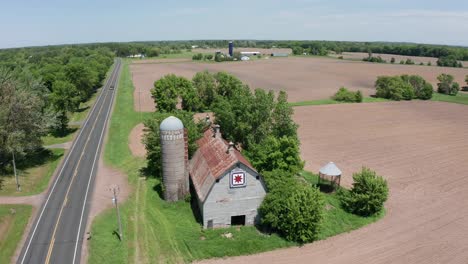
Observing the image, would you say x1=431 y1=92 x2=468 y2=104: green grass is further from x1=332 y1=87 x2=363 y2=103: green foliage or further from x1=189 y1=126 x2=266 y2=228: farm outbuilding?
x1=189 y1=126 x2=266 y2=228: farm outbuilding

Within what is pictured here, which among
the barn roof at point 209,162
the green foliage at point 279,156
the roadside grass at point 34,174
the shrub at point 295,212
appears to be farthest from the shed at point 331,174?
the roadside grass at point 34,174

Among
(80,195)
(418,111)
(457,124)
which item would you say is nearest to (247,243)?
(80,195)

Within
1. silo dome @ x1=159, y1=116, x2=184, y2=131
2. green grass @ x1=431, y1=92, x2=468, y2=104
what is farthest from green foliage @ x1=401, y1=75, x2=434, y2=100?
silo dome @ x1=159, y1=116, x2=184, y2=131

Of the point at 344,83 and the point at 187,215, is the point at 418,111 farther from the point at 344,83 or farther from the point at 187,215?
the point at 187,215

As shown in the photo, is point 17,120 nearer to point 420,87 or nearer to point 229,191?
point 229,191

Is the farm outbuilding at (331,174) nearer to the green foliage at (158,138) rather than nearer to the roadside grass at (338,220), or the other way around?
the roadside grass at (338,220)

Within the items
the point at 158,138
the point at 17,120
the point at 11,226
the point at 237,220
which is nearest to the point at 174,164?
the point at 158,138
